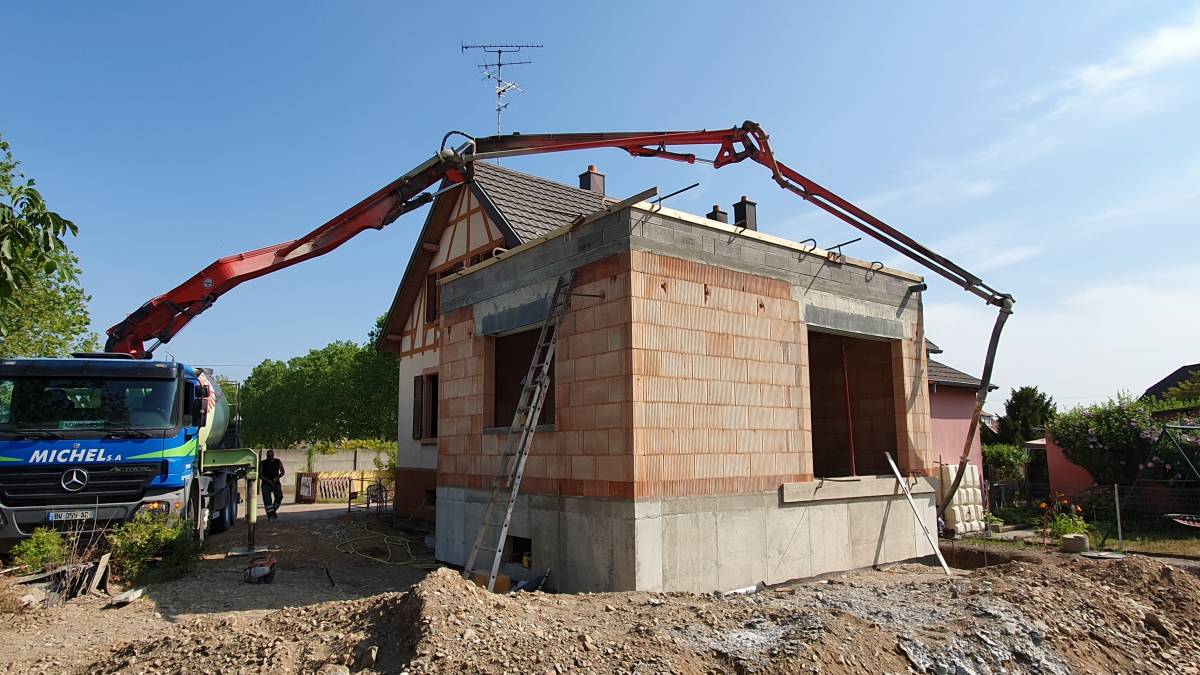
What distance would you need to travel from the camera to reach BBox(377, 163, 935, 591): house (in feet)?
27.3

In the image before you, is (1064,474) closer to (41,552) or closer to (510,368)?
(510,368)

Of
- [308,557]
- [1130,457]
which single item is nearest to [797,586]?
[308,557]

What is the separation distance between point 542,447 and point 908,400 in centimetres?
607

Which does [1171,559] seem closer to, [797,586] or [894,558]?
[894,558]

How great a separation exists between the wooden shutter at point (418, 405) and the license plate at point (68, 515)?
7306 mm

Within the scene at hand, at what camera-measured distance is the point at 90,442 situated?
9773mm

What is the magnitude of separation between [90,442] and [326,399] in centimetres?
4176

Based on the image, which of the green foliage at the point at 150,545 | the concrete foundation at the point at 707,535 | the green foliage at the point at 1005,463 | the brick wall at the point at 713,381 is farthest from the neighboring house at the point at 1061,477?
the green foliage at the point at 150,545

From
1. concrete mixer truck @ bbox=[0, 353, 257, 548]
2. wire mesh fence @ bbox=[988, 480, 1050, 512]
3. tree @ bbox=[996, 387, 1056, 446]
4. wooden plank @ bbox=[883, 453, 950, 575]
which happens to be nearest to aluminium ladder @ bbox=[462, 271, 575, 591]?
concrete mixer truck @ bbox=[0, 353, 257, 548]

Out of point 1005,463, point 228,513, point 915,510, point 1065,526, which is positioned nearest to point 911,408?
point 915,510

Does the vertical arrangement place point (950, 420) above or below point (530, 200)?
below

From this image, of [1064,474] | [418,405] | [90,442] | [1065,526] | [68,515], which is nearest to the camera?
[68,515]

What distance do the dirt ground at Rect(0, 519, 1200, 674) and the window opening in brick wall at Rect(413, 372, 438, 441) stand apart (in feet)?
24.6

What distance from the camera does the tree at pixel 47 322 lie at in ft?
61.1
